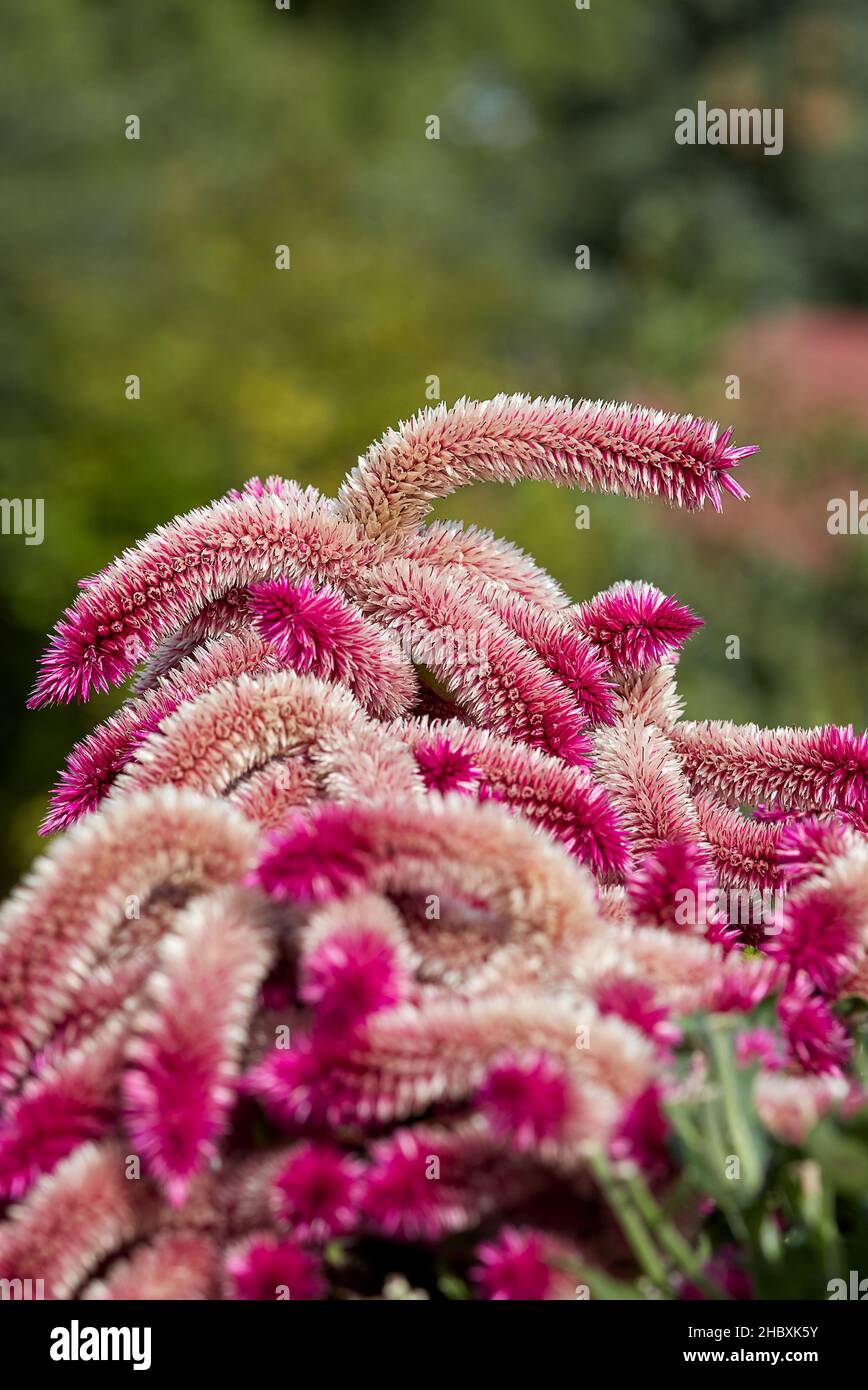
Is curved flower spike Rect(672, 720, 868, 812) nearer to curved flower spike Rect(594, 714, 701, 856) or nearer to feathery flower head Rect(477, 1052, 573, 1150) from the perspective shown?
curved flower spike Rect(594, 714, 701, 856)

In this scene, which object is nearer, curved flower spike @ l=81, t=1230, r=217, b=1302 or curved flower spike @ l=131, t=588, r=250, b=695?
curved flower spike @ l=81, t=1230, r=217, b=1302

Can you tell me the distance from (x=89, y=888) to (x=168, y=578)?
0.81ft

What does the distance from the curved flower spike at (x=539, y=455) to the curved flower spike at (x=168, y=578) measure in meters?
0.05

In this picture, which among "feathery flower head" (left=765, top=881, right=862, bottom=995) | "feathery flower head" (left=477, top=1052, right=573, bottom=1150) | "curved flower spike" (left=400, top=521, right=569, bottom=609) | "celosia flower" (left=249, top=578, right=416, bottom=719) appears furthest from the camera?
"curved flower spike" (left=400, top=521, right=569, bottom=609)

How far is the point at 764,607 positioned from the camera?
4.59 meters

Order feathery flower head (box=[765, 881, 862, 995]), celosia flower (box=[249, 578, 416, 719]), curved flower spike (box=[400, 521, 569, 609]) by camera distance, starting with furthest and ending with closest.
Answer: curved flower spike (box=[400, 521, 569, 609]), celosia flower (box=[249, 578, 416, 719]), feathery flower head (box=[765, 881, 862, 995])

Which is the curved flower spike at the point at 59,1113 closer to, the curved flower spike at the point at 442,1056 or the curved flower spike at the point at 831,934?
the curved flower spike at the point at 442,1056

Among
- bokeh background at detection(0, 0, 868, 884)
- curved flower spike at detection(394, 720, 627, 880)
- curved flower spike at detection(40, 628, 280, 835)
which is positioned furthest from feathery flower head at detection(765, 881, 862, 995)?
bokeh background at detection(0, 0, 868, 884)

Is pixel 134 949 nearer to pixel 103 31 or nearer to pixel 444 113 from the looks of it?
pixel 103 31

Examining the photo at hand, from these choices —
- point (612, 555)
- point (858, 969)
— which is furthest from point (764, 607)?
point (858, 969)

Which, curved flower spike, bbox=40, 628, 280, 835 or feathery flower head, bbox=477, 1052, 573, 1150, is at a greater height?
curved flower spike, bbox=40, 628, 280, 835

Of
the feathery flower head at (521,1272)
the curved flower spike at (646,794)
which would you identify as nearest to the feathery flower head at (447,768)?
the curved flower spike at (646,794)

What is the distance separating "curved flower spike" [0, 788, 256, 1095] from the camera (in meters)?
0.57

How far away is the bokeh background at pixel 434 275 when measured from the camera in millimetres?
3584
